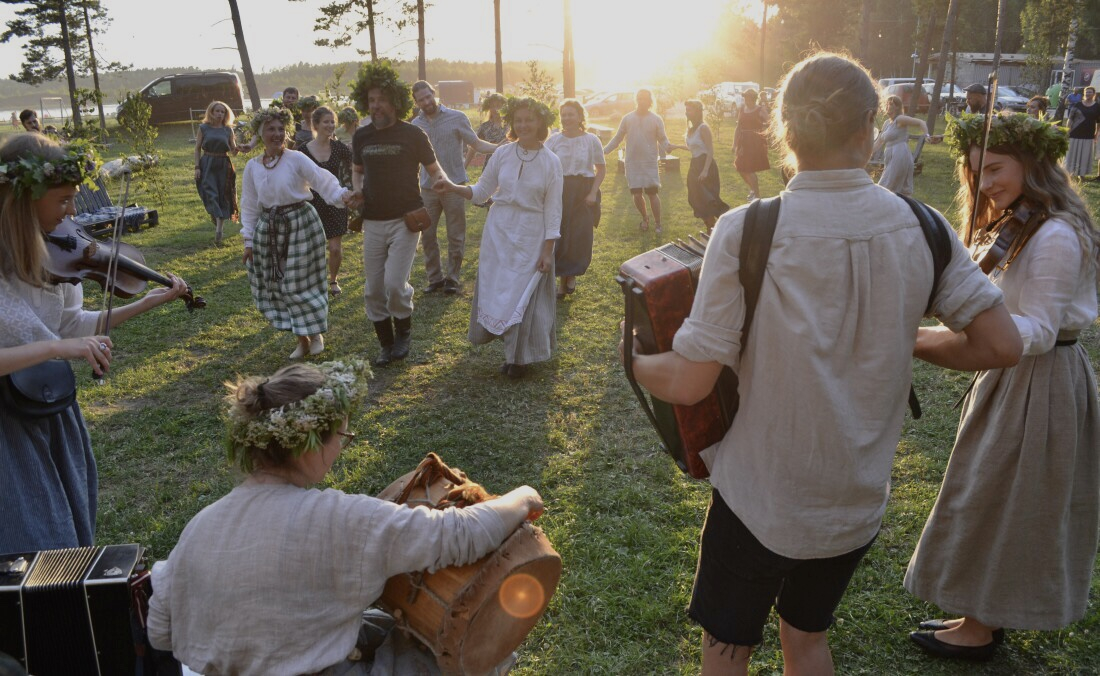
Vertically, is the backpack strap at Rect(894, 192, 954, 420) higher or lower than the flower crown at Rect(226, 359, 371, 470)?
higher

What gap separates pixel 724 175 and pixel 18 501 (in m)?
16.7

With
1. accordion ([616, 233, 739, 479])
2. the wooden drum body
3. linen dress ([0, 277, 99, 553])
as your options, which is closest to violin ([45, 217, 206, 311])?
linen dress ([0, 277, 99, 553])

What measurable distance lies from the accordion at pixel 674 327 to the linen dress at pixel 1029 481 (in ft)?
4.05

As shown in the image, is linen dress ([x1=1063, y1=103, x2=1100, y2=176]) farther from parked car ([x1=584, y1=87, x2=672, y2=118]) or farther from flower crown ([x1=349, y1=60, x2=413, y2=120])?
parked car ([x1=584, y1=87, x2=672, y2=118])

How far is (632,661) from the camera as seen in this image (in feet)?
10.3

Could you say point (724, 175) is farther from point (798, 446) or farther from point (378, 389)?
point (798, 446)

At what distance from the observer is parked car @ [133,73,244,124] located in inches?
1181

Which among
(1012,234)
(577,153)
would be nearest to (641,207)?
(577,153)

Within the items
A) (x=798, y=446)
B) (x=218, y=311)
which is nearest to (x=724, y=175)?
(x=218, y=311)

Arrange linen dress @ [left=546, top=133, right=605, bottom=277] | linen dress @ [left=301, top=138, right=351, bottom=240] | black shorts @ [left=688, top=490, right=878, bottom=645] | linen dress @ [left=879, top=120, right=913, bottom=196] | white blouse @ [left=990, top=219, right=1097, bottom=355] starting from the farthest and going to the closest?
linen dress @ [left=879, top=120, right=913, bottom=196] → linen dress @ [left=301, top=138, right=351, bottom=240] → linen dress @ [left=546, top=133, right=605, bottom=277] → white blouse @ [left=990, top=219, right=1097, bottom=355] → black shorts @ [left=688, top=490, right=878, bottom=645]

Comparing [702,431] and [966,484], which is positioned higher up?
[702,431]

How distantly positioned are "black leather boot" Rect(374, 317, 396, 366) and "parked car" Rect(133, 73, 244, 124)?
87.0 feet

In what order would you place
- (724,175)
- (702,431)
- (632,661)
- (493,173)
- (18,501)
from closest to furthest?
(702,431), (18,501), (632,661), (493,173), (724,175)

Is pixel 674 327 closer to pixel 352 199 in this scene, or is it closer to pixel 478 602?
pixel 478 602
